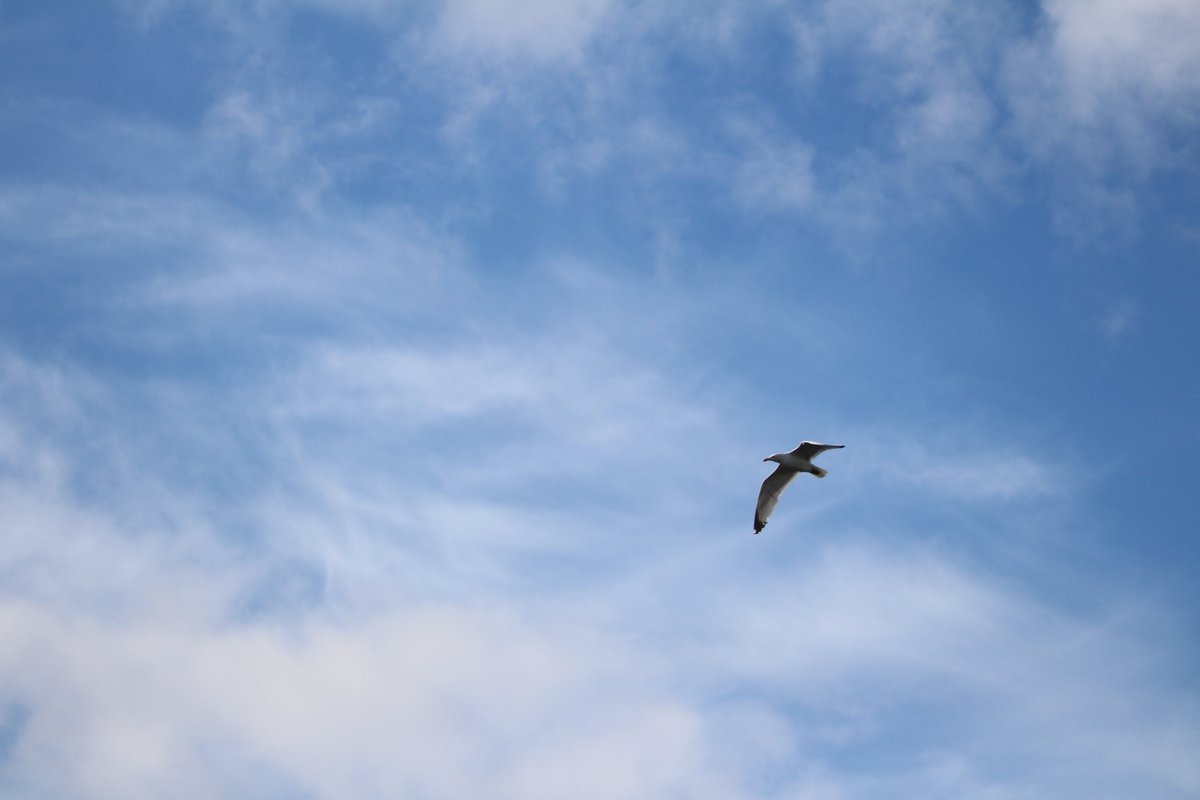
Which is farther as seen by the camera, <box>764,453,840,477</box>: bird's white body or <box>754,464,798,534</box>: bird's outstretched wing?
<box>754,464,798,534</box>: bird's outstretched wing

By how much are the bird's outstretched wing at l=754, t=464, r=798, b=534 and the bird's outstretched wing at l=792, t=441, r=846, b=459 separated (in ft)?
7.35

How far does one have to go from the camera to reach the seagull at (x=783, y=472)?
61875 millimetres

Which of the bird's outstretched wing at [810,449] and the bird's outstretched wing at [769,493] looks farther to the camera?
the bird's outstretched wing at [769,493]

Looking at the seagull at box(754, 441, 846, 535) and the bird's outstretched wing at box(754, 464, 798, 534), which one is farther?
the bird's outstretched wing at box(754, 464, 798, 534)

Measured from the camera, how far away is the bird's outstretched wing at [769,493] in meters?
64.8

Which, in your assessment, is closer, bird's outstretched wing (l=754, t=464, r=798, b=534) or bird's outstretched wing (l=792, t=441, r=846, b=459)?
bird's outstretched wing (l=792, t=441, r=846, b=459)

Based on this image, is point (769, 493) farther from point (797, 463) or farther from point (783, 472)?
point (797, 463)

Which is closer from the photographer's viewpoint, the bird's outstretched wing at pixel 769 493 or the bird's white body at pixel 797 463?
the bird's white body at pixel 797 463

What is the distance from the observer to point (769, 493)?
65812 millimetres

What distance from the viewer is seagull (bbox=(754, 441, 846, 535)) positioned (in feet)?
203

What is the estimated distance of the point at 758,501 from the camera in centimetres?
6619

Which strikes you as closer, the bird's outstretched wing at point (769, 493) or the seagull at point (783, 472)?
the seagull at point (783, 472)

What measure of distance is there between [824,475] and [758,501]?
187 inches

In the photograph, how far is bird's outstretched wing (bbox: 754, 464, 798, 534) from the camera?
212 feet
